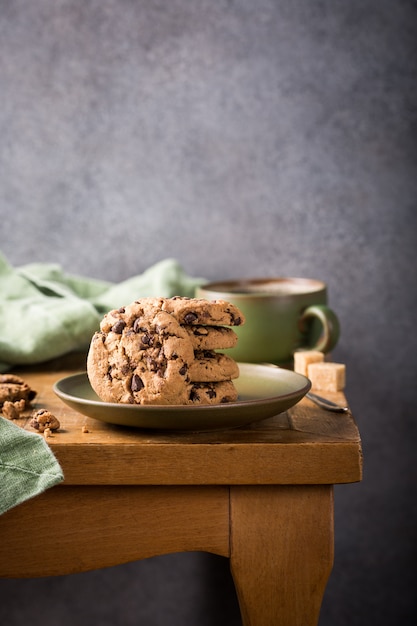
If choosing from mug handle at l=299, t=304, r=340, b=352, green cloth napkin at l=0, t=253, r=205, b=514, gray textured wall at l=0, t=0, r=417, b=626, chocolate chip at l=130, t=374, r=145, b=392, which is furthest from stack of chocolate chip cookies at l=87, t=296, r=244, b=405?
gray textured wall at l=0, t=0, r=417, b=626

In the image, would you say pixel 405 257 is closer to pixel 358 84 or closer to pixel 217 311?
pixel 358 84

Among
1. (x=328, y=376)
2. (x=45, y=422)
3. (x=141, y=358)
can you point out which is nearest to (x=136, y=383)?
(x=141, y=358)

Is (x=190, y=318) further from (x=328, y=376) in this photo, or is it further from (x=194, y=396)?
(x=328, y=376)

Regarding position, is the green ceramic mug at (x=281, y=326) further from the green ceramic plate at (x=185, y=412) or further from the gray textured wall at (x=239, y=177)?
the gray textured wall at (x=239, y=177)

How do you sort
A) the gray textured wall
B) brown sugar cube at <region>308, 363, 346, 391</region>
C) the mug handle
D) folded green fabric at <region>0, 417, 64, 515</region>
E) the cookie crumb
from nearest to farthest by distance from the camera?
folded green fabric at <region>0, 417, 64, 515</region>
the cookie crumb
brown sugar cube at <region>308, 363, 346, 391</region>
the mug handle
the gray textured wall

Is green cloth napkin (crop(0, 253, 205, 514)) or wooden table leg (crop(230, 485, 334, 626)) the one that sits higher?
green cloth napkin (crop(0, 253, 205, 514))

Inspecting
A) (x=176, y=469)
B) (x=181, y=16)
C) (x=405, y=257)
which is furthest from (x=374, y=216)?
(x=176, y=469)

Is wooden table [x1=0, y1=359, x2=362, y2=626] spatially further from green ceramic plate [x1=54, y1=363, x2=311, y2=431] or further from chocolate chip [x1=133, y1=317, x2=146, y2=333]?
chocolate chip [x1=133, y1=317, x2=146, y2=333]
